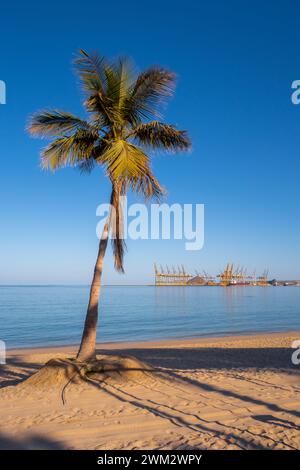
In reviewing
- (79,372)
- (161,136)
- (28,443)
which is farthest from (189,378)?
(161,136)

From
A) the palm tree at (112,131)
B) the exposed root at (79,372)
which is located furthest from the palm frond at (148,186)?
the exposed root at (79,372)

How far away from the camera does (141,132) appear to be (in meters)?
11.1

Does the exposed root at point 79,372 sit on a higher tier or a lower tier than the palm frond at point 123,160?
lower

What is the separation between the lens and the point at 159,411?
705cm

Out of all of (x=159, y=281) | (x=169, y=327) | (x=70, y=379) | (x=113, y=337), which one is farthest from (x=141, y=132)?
(x=159, y=281)

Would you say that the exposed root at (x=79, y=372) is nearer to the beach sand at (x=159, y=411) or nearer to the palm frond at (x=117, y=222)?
the beach sand at (x=159, y=411)

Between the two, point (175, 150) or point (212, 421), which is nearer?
point (212, 421)

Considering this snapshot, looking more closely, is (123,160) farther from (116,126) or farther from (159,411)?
(159,411)

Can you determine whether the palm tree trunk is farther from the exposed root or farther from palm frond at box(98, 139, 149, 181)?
palm frond at box(98, 139, 149, 181)

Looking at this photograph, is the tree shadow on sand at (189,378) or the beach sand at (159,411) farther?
the tree shadow on sand at (189,378)

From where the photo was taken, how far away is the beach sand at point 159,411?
5.59 m

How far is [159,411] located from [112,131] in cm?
733

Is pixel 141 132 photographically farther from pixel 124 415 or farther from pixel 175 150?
pixel 124 415
